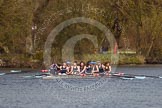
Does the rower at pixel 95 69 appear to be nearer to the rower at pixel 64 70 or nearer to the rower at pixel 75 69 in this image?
the rower at pixel 75 69

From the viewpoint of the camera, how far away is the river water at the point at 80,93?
2738 cm

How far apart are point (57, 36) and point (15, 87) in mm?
21439

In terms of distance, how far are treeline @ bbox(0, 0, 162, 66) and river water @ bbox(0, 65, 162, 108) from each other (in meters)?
11.1

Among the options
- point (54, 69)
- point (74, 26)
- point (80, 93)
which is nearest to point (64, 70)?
point (54, 69)

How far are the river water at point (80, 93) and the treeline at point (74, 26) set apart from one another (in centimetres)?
1107

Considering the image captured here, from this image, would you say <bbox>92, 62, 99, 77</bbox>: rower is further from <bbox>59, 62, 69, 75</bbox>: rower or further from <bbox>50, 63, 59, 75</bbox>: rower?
<bbox>50, 63, 59, 75</bbox>: rower

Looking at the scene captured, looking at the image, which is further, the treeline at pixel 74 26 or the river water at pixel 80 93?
the treeline at pixel 74 26

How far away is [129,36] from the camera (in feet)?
208

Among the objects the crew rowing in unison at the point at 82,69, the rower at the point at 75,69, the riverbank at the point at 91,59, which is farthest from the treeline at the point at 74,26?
the rower at the point at 75,69

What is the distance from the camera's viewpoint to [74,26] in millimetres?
55875

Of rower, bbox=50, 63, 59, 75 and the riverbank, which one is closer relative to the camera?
rower, bbox=50, 63, 59, 75

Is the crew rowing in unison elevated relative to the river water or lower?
elevated

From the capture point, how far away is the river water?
27375 millimetres

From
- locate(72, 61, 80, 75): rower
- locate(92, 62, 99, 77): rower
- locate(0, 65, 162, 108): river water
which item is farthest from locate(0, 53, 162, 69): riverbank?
locate(92, 62, 99, 77): rower
